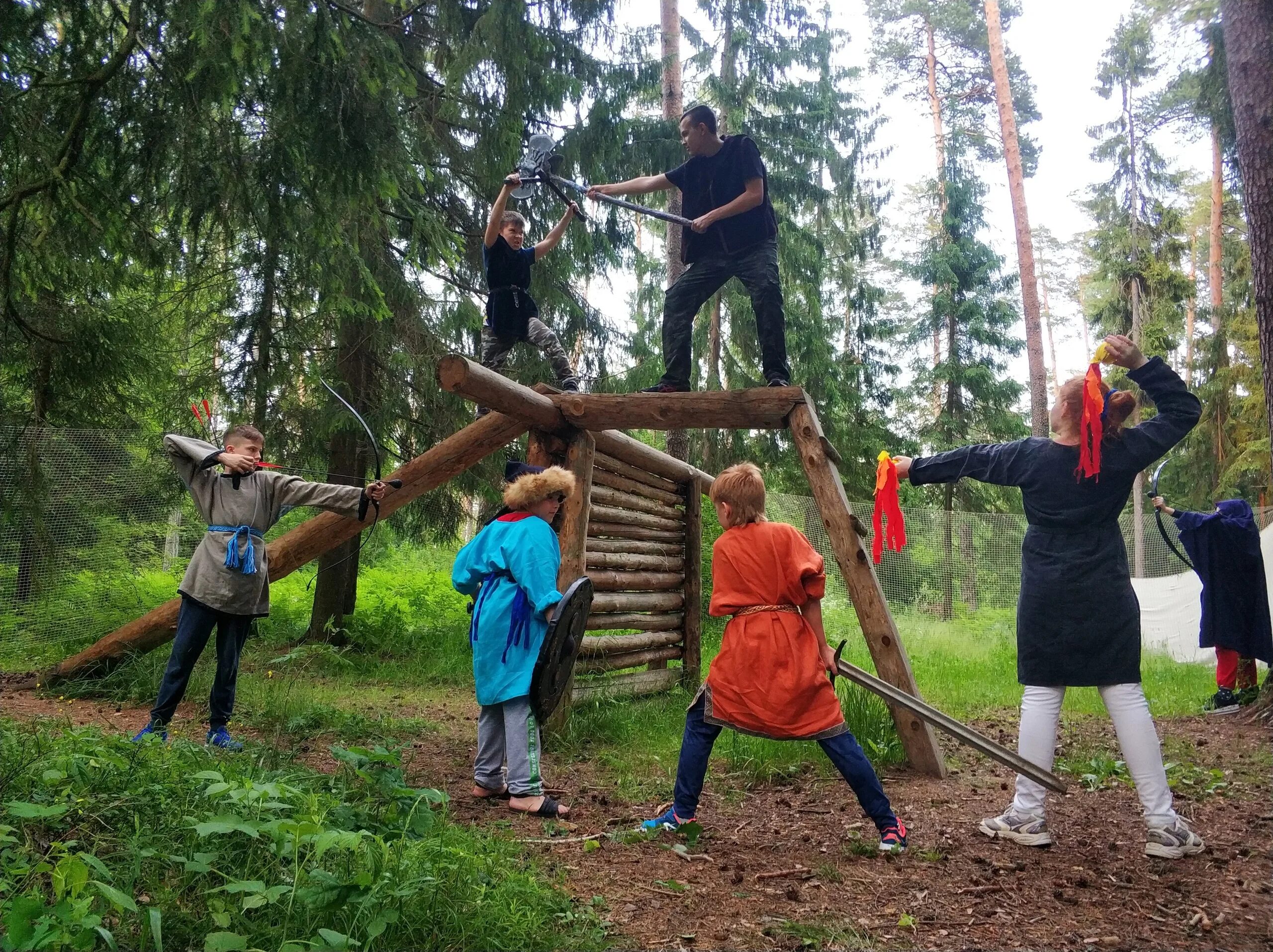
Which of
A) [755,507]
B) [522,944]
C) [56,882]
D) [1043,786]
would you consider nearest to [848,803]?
[1043,786]

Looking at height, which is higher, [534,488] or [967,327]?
[967,327]

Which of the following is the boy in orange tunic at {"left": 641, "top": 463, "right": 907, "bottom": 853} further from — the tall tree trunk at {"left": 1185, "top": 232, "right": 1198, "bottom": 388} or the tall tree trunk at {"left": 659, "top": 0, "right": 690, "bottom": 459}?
the tall tree trunk at {"left": 1185, "top": 232, "right": 1198, "bottom": 388}

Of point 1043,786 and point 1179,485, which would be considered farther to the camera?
point 1179,485

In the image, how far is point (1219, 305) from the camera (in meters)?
16.8

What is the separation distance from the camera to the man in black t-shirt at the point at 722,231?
5188mm

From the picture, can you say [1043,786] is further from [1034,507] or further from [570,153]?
[570,153]

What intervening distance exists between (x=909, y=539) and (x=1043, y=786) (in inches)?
350

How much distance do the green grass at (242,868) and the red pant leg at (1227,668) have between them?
6.12m

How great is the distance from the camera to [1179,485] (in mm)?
18438

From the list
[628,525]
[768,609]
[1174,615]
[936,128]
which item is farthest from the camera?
[936,128]

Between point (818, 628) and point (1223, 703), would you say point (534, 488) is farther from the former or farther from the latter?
point (1223, 703)

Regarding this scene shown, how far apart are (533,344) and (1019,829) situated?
4.10m

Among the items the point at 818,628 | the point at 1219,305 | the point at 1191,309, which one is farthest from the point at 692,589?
the point at 1191,309

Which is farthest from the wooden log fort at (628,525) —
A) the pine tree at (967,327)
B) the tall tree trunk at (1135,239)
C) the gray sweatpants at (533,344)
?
the tall tree trunk at (1135,239)
